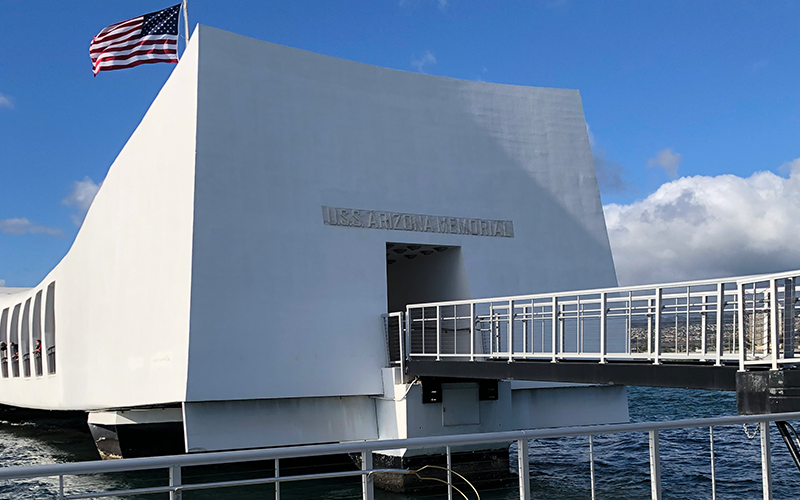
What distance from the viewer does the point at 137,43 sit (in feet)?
60.5

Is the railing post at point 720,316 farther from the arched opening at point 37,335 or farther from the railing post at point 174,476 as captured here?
the arched opening at point 37,335

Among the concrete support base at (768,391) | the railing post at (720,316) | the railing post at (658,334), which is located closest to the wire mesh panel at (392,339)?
the railing post at (658,334)

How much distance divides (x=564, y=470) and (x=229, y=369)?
7.91m

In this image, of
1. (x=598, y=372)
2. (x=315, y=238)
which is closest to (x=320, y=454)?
(x=598, y=372)

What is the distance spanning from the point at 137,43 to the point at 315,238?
713 cm

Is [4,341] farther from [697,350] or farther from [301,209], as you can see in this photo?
[697,350]

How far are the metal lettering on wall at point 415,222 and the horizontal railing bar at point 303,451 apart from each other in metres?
12.0

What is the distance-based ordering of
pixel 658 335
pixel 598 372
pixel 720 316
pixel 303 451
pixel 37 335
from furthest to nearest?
pixel 37 335
pixel 598 372
pixel 658 335
pixel 720 316
pixel 303 451

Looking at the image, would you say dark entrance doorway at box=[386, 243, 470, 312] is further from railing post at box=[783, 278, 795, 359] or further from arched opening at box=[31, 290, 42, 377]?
arched opening at box=[31, 290, 42, 377]

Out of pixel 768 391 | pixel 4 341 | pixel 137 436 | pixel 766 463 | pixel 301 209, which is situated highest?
pixel 301 209

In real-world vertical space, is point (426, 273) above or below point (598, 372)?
above

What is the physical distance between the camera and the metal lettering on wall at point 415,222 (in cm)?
1658

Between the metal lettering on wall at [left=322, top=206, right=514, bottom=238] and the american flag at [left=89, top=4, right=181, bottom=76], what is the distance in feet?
19.7

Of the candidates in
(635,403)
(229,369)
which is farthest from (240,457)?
(635,403)
